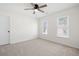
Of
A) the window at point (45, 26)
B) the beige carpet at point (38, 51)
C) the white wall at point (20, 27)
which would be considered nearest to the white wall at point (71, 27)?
the beige carpet at point (38, 51)

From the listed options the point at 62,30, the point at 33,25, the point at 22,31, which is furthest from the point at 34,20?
the point at 62,30

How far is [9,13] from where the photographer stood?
4.62 m

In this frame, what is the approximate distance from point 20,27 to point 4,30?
42.5 inches

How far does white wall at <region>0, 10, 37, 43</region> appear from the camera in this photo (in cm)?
474

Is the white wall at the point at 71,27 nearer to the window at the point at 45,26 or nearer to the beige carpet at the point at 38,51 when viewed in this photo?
the beige carpet at the point at 38,51

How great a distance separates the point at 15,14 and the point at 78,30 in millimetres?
3779

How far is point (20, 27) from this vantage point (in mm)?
5199

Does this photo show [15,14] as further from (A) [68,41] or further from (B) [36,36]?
(A) [68,41]

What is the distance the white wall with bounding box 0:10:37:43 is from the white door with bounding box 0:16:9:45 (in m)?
0.24

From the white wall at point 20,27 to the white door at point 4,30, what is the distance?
235mm

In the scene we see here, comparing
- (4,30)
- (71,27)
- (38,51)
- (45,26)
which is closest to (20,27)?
(4,30)

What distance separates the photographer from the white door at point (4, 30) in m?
4.33

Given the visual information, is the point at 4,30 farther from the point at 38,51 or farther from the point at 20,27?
the point at 38,51

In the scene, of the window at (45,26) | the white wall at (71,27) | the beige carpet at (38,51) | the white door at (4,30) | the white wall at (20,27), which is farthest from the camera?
the window at (45,26)
